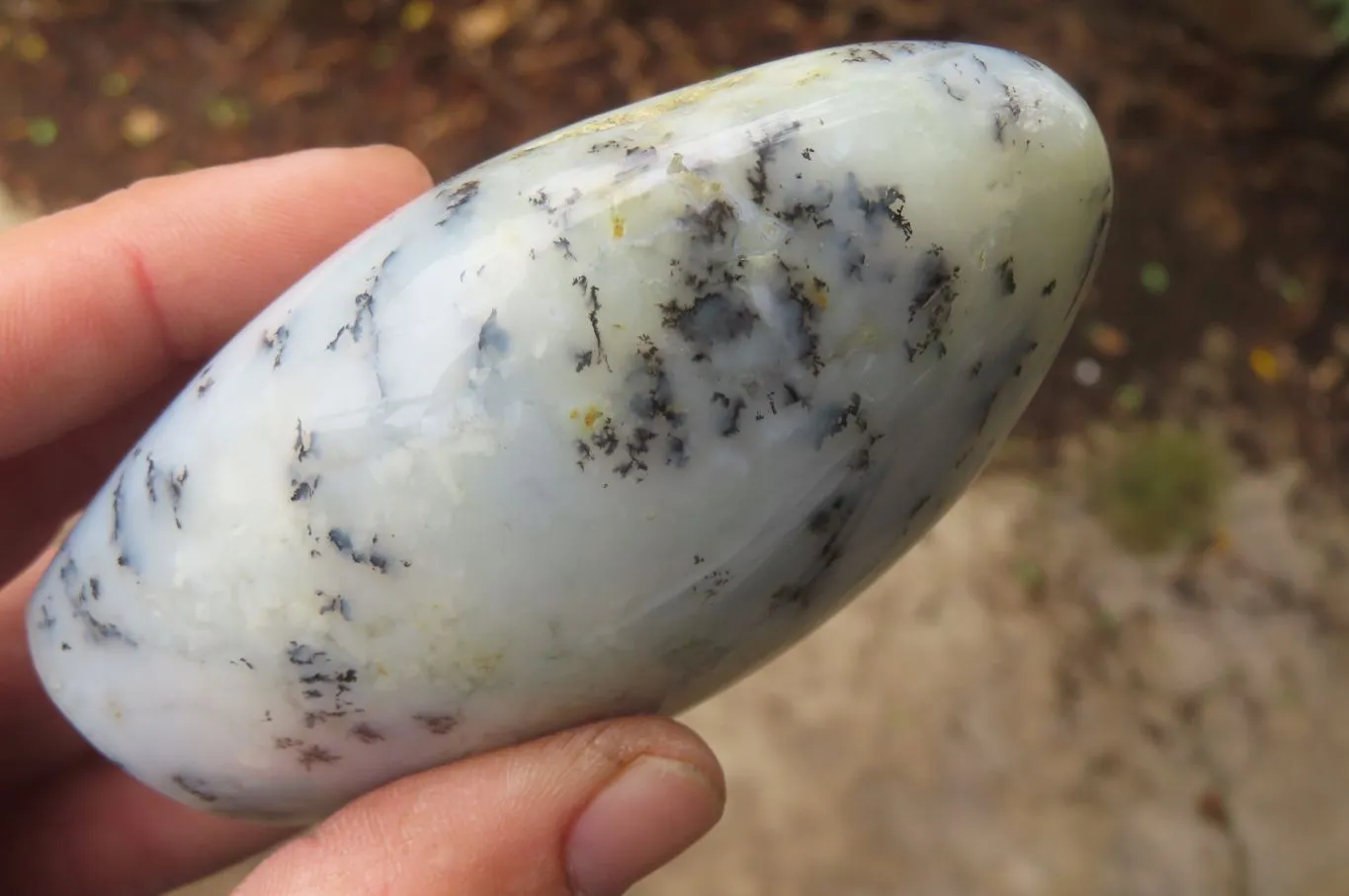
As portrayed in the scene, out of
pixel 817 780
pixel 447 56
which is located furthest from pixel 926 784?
pixel 447 56

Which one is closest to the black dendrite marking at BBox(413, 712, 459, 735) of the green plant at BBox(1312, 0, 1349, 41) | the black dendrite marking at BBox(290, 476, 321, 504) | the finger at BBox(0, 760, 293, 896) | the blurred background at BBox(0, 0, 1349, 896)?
the black dendrite marking at BBox(290, 476, 321, 504)

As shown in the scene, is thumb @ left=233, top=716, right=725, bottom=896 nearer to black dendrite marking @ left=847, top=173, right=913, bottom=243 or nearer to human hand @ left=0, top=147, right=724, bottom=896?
human hand @ left=0, top=147, right=724, bottom=896

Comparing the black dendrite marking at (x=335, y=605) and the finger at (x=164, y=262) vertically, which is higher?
the finger at (x=164, y=262)

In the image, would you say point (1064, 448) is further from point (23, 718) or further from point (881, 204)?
point (23, 718)

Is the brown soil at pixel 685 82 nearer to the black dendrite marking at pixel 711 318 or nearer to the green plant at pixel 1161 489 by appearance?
the green plant at pixel 1161 489

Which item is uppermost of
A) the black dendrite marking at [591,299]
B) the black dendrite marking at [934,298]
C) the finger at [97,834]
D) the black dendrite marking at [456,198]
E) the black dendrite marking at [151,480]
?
the black dendrite marking at [456,198]

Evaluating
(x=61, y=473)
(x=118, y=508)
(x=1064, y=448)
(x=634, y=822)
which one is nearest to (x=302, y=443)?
(x=118, y=508)

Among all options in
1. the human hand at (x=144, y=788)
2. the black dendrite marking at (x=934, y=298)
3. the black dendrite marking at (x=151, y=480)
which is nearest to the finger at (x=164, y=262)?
the human hand at (x=144, y=788)

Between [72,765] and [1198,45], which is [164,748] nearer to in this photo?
[72,765]
